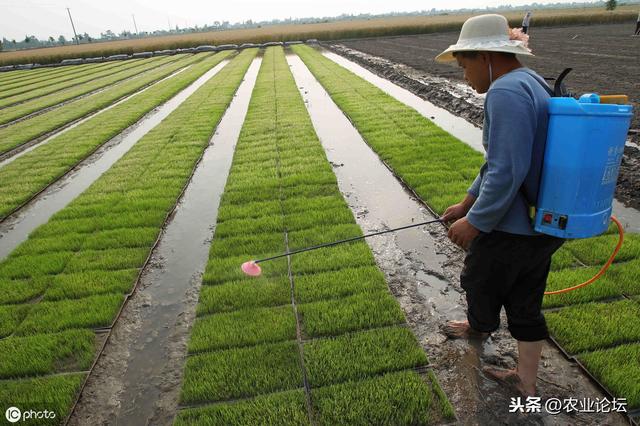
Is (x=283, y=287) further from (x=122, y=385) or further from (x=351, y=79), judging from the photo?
(x=351, y=79)

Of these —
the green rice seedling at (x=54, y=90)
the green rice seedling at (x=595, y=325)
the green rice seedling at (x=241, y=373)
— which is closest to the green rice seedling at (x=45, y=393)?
the green rice seedling at (x=241, y=373)

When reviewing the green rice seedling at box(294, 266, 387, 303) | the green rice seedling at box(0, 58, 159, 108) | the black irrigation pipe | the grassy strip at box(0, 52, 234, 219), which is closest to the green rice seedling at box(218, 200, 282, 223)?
the black irrigation pipe

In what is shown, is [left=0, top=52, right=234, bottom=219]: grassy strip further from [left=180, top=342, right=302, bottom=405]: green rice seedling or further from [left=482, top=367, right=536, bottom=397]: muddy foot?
[left=482, top=367, right=536, bottom=397]: muddy foot

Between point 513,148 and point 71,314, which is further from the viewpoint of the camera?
point 71,314

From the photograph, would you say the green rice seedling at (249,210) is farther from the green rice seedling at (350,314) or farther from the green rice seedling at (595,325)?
the green rice seedling at (595,325)

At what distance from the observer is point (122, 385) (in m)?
2.84

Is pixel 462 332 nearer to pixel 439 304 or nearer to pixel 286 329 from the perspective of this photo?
pixel 439 304

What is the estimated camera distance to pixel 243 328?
10.5 feet

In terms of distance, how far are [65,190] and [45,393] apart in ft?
17.5

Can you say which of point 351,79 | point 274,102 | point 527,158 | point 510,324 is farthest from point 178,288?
point 351,79

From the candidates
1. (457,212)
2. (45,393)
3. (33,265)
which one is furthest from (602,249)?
(33,265)

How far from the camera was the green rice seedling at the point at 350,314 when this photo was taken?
3164mm

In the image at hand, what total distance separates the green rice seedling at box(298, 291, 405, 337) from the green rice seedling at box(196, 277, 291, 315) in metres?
0.32

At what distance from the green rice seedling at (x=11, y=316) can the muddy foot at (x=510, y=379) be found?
405 centimetres
